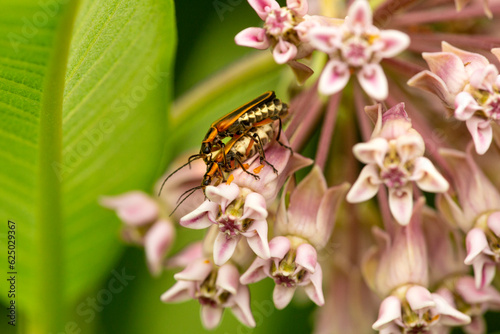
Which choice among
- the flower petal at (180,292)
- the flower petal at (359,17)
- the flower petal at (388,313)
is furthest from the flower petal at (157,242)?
the flower petal at (359,17)

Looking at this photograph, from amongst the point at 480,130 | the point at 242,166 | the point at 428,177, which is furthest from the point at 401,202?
the point at 242,166

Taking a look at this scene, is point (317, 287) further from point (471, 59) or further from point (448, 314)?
A: point (471, 59)

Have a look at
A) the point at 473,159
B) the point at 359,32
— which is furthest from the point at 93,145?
the point at 473,159

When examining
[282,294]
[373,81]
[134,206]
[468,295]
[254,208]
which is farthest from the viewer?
[134,206]

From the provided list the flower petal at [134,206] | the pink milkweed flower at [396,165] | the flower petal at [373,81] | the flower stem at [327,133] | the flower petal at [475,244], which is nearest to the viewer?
the flower petal at [373,81]

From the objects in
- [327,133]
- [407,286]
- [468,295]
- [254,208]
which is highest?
[254,208]

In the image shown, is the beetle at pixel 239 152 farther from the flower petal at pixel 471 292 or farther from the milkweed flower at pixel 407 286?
the flower petal at pixel 471 292
